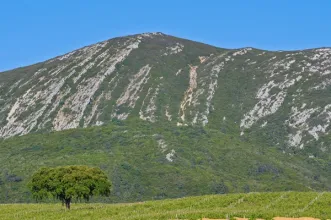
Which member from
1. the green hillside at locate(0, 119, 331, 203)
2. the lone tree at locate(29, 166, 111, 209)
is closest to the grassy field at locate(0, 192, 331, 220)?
the lone tree at locate(29, 166, 111, 209)

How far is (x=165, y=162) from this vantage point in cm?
16975

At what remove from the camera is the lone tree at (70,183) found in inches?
3113

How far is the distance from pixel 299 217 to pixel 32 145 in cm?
14620

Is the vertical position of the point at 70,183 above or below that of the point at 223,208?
above

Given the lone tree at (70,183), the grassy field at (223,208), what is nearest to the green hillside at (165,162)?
the lone tree at (70,183)

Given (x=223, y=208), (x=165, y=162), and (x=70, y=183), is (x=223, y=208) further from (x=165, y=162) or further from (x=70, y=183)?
(x=165, y=162)

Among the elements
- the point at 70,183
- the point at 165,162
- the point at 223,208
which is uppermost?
the point at 165,162

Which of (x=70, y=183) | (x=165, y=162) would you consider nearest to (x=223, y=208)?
(x=70, y=183)

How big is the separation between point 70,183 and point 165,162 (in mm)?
91773

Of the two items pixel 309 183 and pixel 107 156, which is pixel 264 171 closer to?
pixel 309 183

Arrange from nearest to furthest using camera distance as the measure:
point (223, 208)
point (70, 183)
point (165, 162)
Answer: point (223, 208) → point (70, 183) → point (165, 162)

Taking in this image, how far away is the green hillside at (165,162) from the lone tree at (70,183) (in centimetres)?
6628

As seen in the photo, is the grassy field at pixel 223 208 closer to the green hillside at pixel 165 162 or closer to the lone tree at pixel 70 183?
the lone tree at pixel 70 183

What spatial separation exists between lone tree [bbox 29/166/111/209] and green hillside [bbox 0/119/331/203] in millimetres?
Answer: 66277
